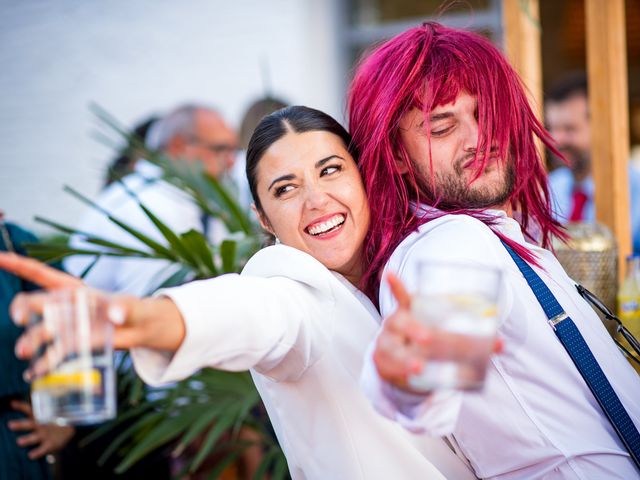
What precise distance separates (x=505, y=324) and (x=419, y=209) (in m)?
0.37

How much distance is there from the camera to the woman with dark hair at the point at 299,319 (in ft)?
3.67

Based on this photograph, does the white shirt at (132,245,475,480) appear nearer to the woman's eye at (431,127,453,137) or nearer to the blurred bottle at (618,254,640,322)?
the woman's eye at (431,127,453,137)

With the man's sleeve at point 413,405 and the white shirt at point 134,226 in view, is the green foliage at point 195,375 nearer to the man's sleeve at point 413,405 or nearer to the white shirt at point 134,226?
the white shirt at point 134,226

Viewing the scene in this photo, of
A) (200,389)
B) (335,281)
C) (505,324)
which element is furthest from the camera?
(200,389)

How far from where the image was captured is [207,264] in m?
2.33

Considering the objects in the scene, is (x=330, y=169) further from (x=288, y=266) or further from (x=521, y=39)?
(x=521, y=39)

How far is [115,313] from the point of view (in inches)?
39.9

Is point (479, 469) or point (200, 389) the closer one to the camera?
point (479, 469)

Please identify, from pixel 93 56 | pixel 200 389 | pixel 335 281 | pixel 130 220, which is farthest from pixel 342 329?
pixel 93 56

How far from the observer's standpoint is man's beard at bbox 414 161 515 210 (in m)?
1.65

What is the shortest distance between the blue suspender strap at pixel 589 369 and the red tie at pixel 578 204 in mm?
2487

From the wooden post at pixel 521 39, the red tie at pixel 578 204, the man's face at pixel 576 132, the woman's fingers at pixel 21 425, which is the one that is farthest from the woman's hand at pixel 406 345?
the man's face at pixel 576 132

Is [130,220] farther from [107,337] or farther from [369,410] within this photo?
[107,337]

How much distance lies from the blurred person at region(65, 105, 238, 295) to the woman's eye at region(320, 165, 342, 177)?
951mm
